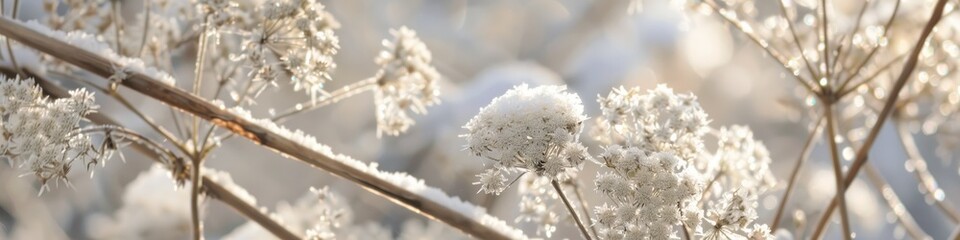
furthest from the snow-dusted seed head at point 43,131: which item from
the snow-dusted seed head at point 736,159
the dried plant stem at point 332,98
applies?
the snow-dusted seed head at point 736,159

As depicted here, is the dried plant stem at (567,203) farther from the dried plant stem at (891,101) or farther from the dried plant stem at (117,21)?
the dried plant stem at (117,21)

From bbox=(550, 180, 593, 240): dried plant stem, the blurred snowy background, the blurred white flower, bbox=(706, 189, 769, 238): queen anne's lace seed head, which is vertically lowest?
bbox=(706, 189, 769, 238): queen anne's lace seed head

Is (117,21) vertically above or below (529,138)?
above

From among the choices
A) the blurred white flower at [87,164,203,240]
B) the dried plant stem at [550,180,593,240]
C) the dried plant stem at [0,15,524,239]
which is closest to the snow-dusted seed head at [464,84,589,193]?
the dried plant stem at [550,180,593,240]

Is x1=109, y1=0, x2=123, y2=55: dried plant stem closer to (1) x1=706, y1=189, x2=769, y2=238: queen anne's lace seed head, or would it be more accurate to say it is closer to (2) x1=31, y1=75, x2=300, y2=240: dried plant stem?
(2) x1=31, y1=75, x2=300, y2=240: dried plant stem

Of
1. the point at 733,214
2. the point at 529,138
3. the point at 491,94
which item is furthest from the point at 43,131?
the point at 491,94

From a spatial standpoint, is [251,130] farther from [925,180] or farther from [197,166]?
[925,180]
